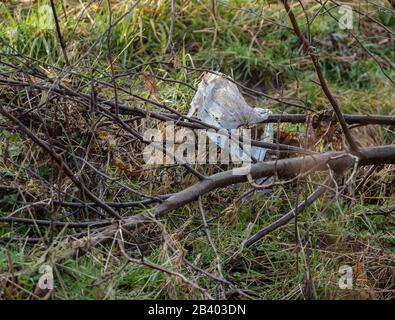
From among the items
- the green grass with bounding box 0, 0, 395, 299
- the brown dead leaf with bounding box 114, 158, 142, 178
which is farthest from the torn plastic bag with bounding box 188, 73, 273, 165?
the brown dead leaf with bounding box 114, 158, 142, 178

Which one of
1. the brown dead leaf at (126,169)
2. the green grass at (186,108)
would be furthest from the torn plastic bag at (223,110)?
the brown dead leaf at (126,169)

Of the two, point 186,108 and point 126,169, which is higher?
point 186,108

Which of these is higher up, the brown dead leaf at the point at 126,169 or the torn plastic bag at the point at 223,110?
the torn plastic bag at the point at 223,110

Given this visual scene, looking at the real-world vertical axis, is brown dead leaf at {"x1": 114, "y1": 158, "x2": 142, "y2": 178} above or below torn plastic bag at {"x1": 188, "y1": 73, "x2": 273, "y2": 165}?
below

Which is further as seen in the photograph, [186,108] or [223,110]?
[186,108]

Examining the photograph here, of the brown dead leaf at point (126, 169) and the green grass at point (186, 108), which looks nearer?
the green grass at point (186, 108)

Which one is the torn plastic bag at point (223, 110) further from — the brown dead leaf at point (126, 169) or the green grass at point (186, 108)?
the brown dead leaf at point (126, 169)

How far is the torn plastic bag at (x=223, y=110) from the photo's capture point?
3.36m

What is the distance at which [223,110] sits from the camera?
133 inches

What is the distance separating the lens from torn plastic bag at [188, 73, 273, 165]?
336 cm

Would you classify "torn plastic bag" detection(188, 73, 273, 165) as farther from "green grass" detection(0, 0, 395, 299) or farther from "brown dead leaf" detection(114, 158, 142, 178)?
"brown dead leaf" detection(114, 158, 142, 178)
